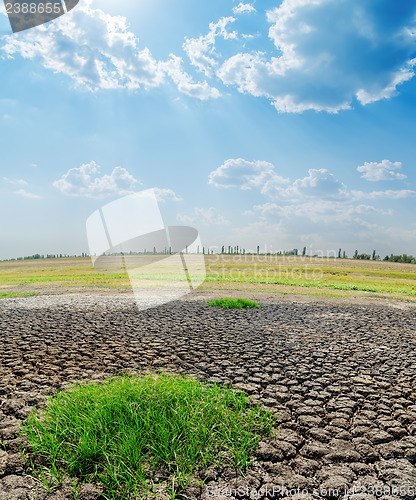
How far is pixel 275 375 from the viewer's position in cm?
503

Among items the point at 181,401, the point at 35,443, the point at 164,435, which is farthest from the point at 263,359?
the point at 35,443

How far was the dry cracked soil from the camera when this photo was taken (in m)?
2.64

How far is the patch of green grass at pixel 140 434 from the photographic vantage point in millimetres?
2594

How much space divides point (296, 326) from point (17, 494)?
780 centimetres

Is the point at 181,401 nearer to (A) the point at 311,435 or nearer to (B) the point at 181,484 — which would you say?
→ (B) the point at 181,484

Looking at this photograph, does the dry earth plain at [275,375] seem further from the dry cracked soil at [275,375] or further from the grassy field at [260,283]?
the grassy field at [260,283]

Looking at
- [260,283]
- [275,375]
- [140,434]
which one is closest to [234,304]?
[275,375]

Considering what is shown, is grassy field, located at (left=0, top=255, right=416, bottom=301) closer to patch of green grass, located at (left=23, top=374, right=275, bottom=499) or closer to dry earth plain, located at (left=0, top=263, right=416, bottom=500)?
dry earth plain, located at (left=0, top=263, right=416, bottom=500)

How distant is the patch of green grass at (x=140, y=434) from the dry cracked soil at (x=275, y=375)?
0.52 ft

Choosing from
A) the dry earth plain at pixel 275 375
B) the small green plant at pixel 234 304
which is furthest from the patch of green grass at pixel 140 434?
the small green plant at pixel 234 304

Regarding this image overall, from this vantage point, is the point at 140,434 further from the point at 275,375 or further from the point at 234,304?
the point at 234,304

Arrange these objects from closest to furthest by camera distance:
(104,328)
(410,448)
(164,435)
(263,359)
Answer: (164,435) → (410,448) → (263,359) → (104,328)

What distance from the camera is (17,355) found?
6.09 metres

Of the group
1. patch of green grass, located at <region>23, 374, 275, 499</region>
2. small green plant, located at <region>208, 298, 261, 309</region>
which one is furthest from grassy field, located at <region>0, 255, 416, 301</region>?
patch of green grass, located at <region>23, 374, 275, 499</region>
